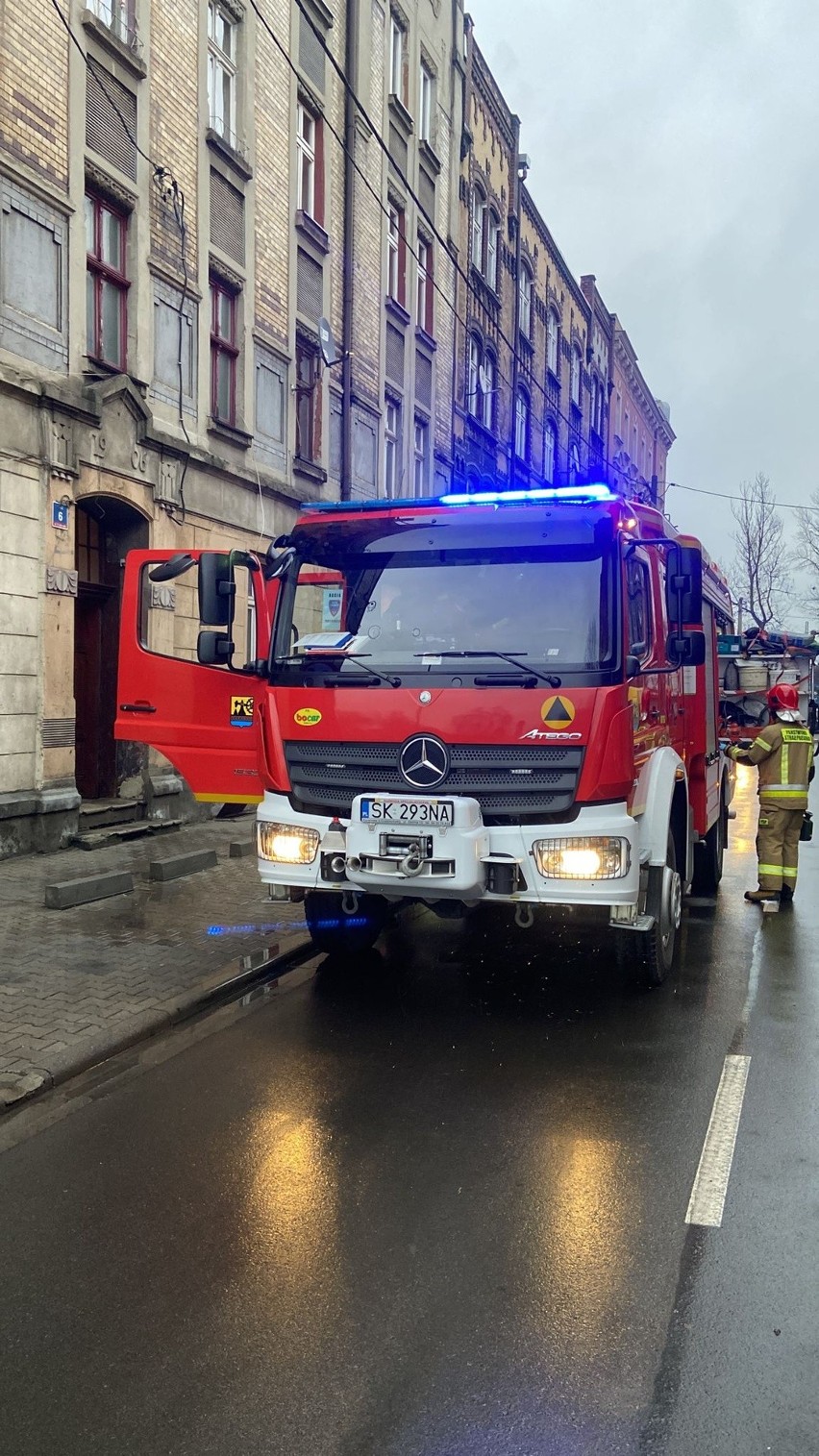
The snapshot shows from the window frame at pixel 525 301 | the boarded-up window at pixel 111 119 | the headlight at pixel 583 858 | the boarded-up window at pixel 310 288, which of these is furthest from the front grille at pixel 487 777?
the window frame at pixel 525 301


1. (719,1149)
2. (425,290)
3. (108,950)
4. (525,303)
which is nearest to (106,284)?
(108,950)

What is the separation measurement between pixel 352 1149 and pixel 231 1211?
0.61 m

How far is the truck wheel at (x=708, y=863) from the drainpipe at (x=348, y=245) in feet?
32.2

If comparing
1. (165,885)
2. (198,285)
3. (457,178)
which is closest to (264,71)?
(198,285)

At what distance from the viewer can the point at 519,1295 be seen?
313 centimetres

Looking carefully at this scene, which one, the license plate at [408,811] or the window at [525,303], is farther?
the window at [525,303]

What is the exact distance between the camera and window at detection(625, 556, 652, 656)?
5629 mm

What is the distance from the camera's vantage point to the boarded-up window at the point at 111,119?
432 inches

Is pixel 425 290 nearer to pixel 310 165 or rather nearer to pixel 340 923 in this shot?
pixel 310 165

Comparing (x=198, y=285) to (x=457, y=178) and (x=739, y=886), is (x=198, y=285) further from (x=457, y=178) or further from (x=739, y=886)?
(x=457, y=178)

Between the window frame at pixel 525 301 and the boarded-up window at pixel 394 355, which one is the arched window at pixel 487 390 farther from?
Answer: the boarded-up window at pixel 394 355

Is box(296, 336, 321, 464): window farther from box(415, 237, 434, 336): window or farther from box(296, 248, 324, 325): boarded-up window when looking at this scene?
box(415, 237, 434, 336): window

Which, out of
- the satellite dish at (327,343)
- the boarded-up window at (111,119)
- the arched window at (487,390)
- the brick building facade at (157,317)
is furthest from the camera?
the arched window at (487,390)

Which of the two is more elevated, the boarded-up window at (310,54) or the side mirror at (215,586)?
the boarded-up window at (310,54)
